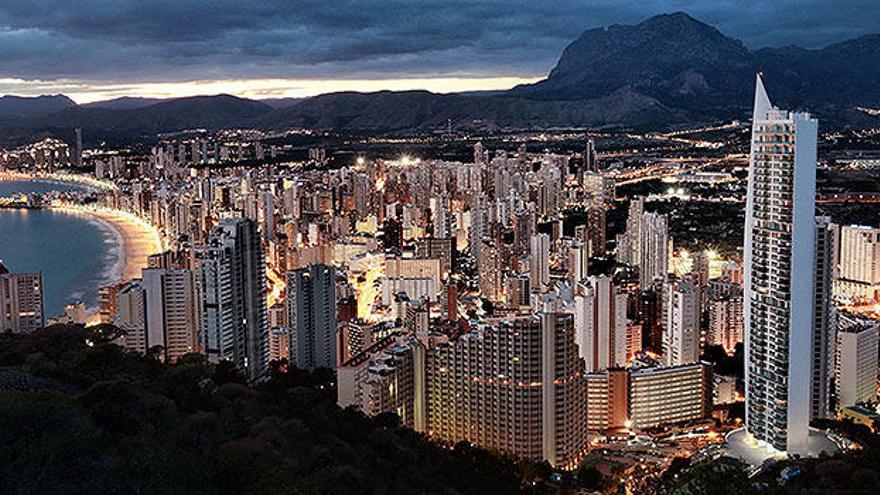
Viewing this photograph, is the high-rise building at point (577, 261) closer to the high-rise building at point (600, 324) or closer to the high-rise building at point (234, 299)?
the high-rise building at point (600, 324)

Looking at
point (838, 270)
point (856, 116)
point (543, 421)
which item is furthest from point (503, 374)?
point (856, 116)

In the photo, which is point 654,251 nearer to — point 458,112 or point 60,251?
point 60,251

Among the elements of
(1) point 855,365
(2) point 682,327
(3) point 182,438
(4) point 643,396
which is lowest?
(4) point 643,396

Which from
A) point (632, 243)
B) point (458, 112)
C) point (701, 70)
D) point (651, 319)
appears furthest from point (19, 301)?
point (701, 70)

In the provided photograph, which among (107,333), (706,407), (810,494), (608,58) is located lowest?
(706,407)

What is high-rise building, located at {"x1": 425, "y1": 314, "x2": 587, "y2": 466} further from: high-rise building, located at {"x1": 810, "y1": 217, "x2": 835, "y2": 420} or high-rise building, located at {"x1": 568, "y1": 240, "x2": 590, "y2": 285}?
high-rise building, located at {"x1": 568, "y1": 240, "x2": 590, "y2": 285}

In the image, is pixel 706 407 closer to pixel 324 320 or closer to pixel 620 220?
pixel 324 320

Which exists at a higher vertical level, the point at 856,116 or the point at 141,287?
the point at 856,116

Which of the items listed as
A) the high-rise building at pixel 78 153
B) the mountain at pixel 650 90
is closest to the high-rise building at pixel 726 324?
the mountain at pixel 650 90
